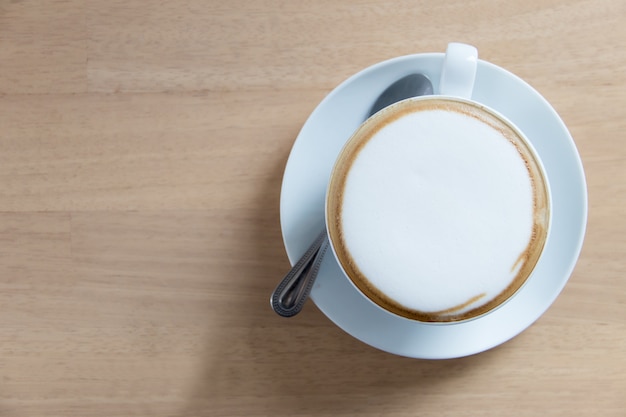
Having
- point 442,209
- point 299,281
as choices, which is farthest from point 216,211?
point 442,209

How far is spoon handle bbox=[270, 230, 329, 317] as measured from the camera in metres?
0.63

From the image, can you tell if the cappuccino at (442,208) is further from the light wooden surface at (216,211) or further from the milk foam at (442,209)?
the light wooden surface at (216,211)

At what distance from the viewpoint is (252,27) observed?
741 mm

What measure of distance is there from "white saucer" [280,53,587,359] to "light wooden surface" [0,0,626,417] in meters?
0.09

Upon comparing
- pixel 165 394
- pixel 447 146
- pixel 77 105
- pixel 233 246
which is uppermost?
pixel 447 146

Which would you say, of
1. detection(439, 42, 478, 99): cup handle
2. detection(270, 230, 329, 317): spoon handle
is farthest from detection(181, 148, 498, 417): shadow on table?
detection(439, 42, 478, 99): cup handle

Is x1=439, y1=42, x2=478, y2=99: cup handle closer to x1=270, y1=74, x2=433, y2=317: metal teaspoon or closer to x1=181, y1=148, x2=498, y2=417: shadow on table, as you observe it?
x1=270, y1=74, x2=433, y2=317: metal teaspoon

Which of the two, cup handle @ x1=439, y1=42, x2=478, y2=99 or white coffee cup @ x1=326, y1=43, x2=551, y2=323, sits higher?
cup handle @ x1=439, y1=42, x2=478, y2=99

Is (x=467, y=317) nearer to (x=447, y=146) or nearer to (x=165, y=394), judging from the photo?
(x=447, y=146)

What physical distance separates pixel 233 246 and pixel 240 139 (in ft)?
0.39

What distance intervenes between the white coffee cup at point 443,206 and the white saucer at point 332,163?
7 cm

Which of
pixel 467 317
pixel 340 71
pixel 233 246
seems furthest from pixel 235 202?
pixel 467 317

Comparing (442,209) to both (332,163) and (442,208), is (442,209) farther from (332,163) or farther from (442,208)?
(332,163)

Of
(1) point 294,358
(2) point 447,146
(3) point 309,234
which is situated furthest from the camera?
(1) point 294,358
